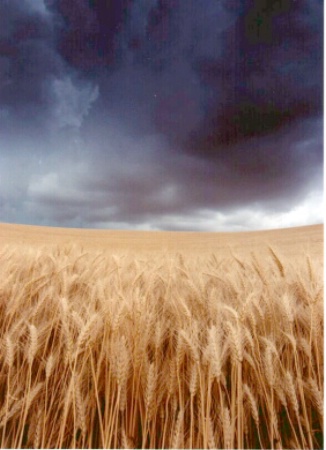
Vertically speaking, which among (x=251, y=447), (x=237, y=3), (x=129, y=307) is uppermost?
(x=237, y=3)

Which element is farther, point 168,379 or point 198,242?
point 198,242

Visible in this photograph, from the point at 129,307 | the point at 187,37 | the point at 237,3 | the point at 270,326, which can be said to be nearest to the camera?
the point at 129,307

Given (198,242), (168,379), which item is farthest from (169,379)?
(198,242)

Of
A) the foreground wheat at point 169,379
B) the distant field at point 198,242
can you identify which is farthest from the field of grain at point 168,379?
the distant field at point 198,242

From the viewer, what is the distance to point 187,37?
1838 millimetres

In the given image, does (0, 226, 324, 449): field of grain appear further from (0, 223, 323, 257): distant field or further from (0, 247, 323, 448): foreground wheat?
(0, 223, 323, 257): distant field

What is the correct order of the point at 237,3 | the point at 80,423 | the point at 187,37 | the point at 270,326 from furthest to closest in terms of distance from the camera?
the point at 187,37 < the point at 237,3 < the point at 270,326 < the point at 80,423

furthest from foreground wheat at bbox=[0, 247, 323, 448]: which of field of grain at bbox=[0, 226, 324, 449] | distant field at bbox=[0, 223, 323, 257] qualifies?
distant field at bbox=[0, 223, 323, 257]

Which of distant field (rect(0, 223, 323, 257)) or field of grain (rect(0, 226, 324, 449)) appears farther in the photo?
distant field (rect(0, 223, 323, 257))

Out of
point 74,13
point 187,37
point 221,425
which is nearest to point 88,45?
point 74,13

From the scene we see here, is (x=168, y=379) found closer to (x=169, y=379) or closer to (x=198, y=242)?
(x=169, y=379)

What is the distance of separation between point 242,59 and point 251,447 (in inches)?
74.9

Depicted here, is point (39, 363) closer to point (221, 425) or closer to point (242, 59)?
point (221, 425)

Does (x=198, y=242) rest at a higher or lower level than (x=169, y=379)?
lower
